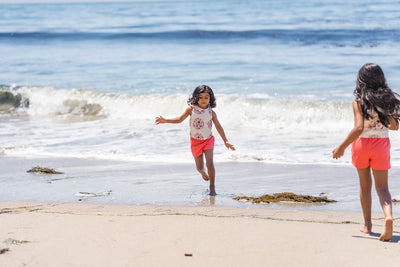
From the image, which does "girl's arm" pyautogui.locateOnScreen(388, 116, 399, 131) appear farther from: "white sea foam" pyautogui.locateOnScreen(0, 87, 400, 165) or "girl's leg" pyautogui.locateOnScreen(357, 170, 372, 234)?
"white sea foam" pyautogui.locateOnScreen(0, 87, 400, 165)

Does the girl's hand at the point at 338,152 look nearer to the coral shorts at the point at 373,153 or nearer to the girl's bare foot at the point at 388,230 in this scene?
the coral shorts at the point at 373,153

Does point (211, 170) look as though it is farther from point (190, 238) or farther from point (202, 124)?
point (190, 238)

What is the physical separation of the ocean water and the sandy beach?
315 cm

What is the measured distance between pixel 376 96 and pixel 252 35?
21.2 meters

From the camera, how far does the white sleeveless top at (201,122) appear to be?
6.03 meters

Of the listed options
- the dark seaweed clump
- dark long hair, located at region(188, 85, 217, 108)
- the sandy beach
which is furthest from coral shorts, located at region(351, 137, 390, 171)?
the dark seaweed clump

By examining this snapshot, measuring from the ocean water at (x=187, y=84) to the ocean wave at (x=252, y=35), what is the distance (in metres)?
0.05

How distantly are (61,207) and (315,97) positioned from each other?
8.52 m

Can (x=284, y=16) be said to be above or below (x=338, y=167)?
above

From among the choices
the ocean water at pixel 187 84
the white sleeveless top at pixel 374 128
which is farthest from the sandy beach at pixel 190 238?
the ocean water at pixel 187 84

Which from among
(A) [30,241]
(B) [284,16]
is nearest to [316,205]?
(A) [30,241]

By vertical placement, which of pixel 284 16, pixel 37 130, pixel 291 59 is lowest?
pixel 37 130

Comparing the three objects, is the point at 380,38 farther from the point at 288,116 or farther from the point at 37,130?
the point at 37,130

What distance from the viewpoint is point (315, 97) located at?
1259 cm
